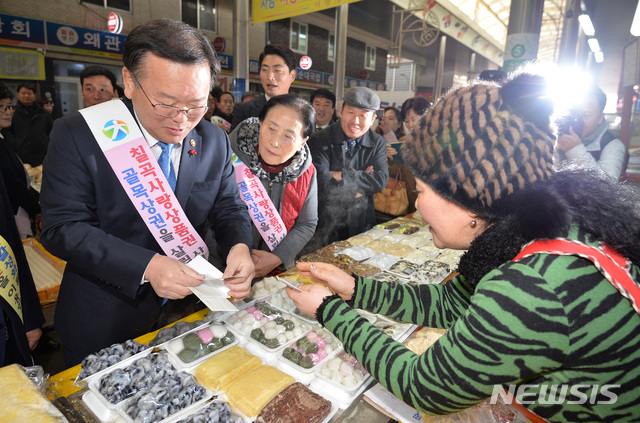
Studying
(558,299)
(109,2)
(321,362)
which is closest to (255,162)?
(321,362)

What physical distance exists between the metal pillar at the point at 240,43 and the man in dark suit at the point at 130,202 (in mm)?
7341

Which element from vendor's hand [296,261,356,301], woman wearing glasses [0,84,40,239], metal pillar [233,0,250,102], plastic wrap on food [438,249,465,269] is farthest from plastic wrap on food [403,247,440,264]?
metal pillar [233,0,250,102]

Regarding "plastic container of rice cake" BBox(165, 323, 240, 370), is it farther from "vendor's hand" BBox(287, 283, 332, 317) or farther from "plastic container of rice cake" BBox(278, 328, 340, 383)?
"vendor's hand" BBox(287, 283, 332, 317)

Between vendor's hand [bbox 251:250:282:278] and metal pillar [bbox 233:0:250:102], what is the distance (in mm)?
6901

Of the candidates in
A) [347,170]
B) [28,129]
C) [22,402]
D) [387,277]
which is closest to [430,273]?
[387,277]

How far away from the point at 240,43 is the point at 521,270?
9.15 meters

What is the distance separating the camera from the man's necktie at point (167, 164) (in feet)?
6.04

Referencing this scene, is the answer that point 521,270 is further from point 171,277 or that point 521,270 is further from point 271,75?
point 271,75

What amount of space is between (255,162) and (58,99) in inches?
419

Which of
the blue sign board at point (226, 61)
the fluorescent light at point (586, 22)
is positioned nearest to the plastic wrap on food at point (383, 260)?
the fluorescent light at point (586, 22)

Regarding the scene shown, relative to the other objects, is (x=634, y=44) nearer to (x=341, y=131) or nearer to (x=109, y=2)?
(x=341, y=131)

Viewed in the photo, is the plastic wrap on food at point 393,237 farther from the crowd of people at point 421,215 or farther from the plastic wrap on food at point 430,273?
the crowd of people at point 421,215

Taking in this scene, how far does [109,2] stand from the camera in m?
10.9

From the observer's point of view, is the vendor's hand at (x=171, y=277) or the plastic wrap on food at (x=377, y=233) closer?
the vendor's hand at (x=171, y=277)
